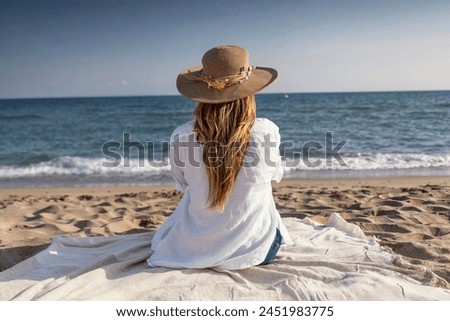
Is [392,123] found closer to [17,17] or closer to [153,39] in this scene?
[153,39]

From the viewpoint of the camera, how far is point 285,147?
38.9 feet

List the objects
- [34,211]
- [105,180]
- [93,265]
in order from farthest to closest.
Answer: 1. [105,180]
2. [34,211]
3. [93,265]

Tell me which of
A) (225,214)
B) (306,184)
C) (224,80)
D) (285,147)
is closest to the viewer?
(224,80)

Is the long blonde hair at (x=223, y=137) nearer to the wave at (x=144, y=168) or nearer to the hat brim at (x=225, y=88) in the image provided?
the hat brim at (x=225, y=88)

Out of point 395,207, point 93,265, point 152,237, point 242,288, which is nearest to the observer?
point 242,288

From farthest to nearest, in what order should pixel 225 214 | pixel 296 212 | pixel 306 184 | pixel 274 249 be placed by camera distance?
pixel 306 184 → pixel 296 212 → pixel 274 249 → pixel 225 214

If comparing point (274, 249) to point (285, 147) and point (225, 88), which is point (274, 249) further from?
point (285, 147)

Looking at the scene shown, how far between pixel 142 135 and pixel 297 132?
533 centimetres

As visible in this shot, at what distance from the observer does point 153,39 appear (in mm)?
22500

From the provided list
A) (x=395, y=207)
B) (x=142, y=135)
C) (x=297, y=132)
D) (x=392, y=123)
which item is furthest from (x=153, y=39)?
(x=395, y=207)

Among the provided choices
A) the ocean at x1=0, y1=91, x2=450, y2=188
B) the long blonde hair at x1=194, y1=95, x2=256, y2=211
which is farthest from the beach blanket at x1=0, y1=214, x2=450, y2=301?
the ocean at x1=0, y1=91, x2=450, y2=188

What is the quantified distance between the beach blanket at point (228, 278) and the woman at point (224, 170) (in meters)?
0.13

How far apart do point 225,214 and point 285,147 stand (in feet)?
30.5

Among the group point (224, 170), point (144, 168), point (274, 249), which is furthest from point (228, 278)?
point (144, 168)
